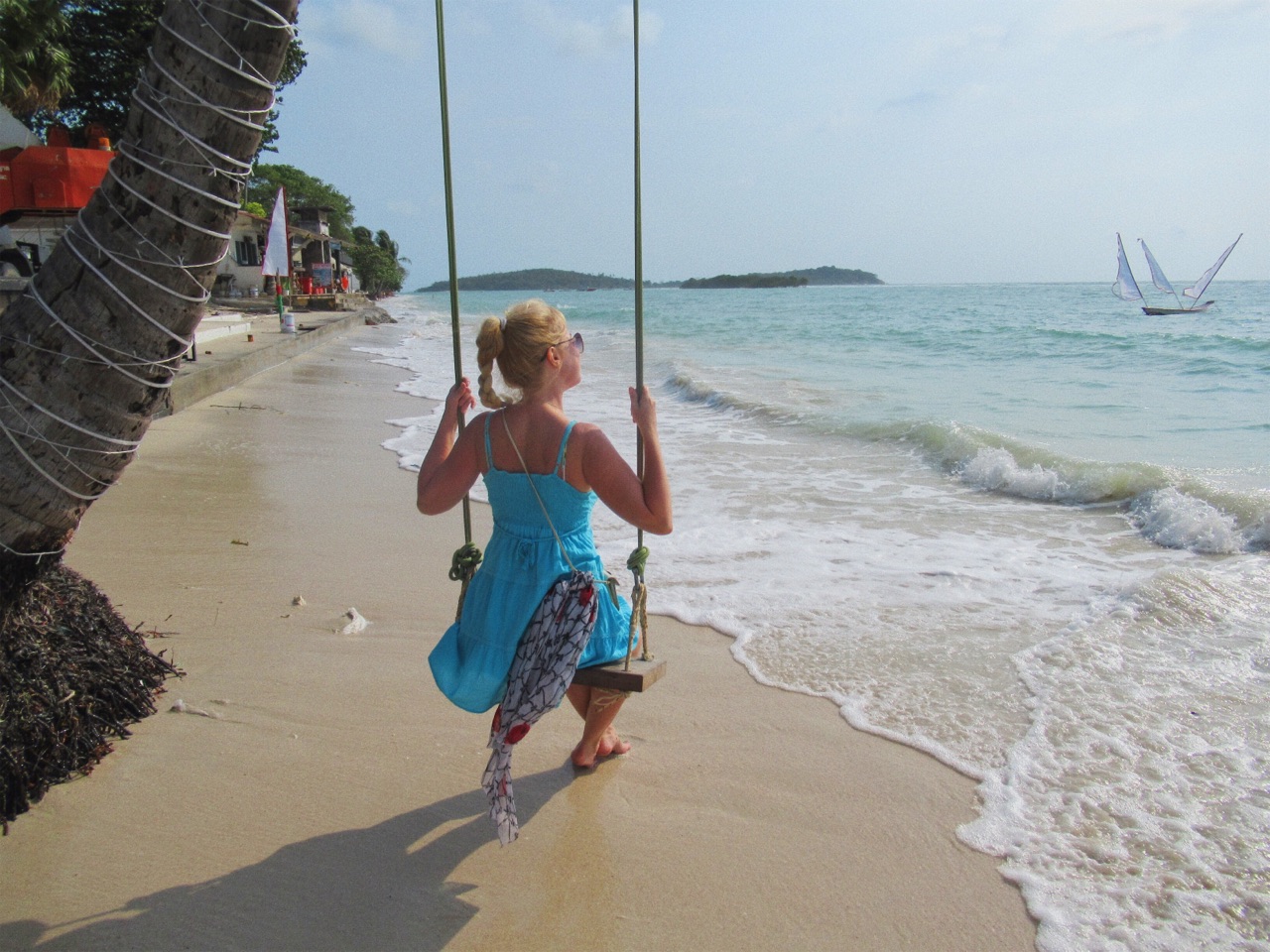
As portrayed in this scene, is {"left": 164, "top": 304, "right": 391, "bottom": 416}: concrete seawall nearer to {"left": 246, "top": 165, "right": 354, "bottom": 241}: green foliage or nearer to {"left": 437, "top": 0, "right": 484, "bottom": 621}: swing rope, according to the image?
{"left": 437, "top": 0, "right": 484, "bottom": 621}: swing rope

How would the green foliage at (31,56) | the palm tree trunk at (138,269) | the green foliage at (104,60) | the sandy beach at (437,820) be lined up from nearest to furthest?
1. the palm tree trunk at (138,269)
2. the sandy beach at (437,820)
3. the green foliage at (31,56)
4. the green foliage at (104,60)

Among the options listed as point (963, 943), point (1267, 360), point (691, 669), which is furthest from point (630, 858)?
point (1267, 360)

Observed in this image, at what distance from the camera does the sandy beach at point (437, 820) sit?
84.4 inches

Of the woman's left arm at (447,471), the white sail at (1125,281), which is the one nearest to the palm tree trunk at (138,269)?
the woman's left arm at (447,471)

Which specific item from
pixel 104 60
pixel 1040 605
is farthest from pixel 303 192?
pixel 1040 605

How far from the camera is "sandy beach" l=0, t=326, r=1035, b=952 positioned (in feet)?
7.04

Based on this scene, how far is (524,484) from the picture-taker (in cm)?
230

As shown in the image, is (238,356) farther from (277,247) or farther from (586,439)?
(586,439)

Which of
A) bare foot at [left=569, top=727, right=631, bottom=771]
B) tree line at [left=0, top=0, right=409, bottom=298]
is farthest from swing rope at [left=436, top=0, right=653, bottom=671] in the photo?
tree line at [left=0, top=0, right=409, bottom=298]

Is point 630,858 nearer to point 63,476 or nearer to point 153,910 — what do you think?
point 153,910

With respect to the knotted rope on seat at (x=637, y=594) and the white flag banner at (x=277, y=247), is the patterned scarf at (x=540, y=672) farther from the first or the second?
the white flag banner at (x=277, y=247)

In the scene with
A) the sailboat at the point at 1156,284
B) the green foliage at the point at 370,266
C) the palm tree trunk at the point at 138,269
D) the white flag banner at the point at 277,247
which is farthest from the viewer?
the green foliage at the point at 370,266

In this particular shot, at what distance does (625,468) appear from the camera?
87.7 inches

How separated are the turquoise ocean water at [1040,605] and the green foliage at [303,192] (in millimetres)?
45272
